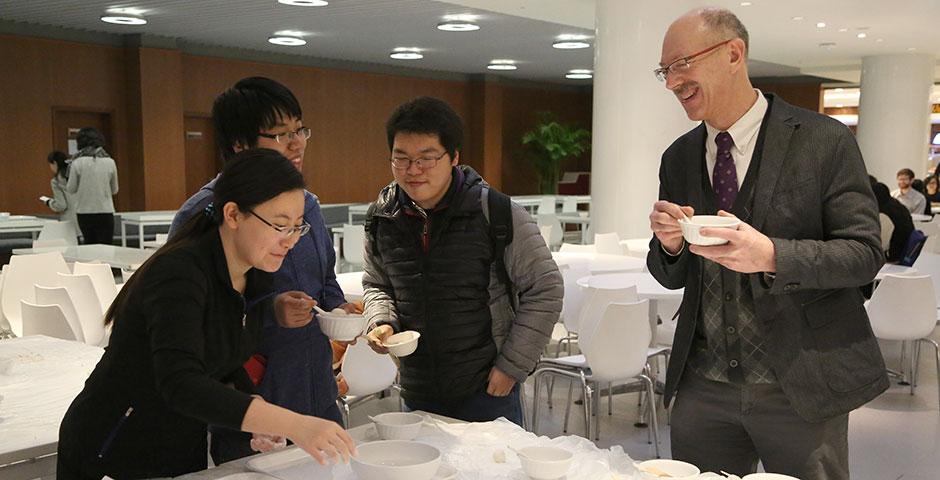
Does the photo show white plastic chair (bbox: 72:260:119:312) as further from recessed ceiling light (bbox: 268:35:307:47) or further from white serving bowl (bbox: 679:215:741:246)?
recessed ceiling light (bbox: 268:35:307:47)

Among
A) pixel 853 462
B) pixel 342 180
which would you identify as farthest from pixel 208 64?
pixel 853 462

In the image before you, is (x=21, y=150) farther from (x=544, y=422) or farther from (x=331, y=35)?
(x=544, y=422)

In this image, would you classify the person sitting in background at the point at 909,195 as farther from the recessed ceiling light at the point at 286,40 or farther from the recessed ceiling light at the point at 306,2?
the recessed ceiling light at the point at 286,40

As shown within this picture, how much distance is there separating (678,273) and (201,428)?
3.97 feet

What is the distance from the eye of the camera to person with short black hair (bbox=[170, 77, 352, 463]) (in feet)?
7.98

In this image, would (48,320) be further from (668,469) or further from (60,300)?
(668,469)

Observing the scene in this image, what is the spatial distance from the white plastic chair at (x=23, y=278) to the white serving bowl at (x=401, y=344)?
3936 millimetres

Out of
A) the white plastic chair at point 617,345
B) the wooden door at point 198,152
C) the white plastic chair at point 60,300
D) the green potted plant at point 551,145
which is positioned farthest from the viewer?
the green potted plant at point 551,145

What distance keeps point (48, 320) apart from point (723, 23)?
11.8ft

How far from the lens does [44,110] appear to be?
1341 centimetres

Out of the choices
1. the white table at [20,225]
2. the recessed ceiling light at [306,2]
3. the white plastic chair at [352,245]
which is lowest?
the white plastic chair at [352,245]

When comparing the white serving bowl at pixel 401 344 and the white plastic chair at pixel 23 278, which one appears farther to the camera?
the white plastic chair at pixel 23 278

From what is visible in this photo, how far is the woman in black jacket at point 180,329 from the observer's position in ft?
6.11

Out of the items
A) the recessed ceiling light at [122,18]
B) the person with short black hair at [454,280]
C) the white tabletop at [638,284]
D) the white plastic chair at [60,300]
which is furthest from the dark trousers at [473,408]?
the recessed ceiling light at [122,18]
